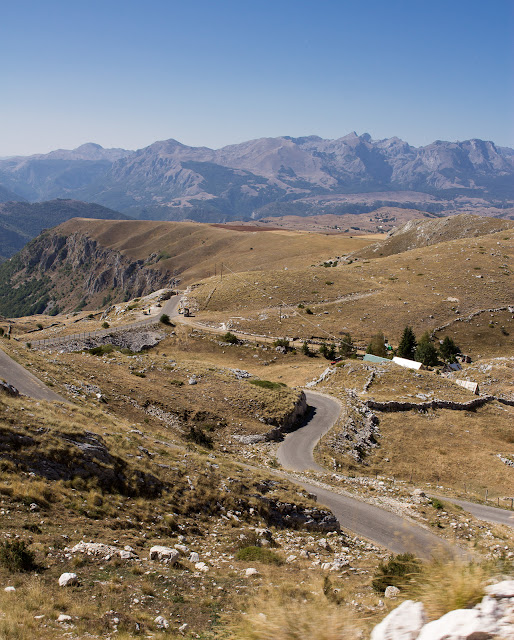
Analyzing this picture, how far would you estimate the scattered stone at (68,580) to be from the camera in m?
10.8

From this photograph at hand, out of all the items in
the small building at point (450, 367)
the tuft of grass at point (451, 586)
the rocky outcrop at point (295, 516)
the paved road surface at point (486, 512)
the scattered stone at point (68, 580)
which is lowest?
the paved road surface at point (486, 512)

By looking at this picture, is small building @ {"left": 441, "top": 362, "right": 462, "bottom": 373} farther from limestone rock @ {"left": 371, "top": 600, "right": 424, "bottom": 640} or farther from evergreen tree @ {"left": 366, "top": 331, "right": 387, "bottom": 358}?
limestone rock @ {"left": 371, "top": 600, "right": 424, "bottom": 640}

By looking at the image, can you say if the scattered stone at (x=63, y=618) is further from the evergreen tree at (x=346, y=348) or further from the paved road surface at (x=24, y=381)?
the evergreen tree at (x=346, y=348)

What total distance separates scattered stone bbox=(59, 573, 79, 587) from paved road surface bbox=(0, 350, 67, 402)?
17075 mm

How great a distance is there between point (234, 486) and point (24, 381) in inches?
729

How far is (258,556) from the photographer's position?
15453 mm

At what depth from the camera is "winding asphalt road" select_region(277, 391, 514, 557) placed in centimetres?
1998

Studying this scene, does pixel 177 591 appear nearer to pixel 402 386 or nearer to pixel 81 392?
pixel 81 392

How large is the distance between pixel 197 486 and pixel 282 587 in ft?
24.6

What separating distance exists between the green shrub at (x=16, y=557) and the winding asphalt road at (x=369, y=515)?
1207 centimetres

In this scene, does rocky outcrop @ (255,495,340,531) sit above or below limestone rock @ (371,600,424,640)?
below

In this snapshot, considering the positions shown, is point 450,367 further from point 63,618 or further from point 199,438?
point 63,618

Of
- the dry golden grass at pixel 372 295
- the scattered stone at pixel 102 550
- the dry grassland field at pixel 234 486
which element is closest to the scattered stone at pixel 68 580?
the dry grassland field at pixel 234 486

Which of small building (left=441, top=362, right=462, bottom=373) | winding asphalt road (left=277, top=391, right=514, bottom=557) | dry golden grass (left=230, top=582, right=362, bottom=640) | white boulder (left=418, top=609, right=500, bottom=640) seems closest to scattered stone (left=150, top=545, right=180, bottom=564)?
dry golden grass (left=230, top=582, right=362, bottom=640)
